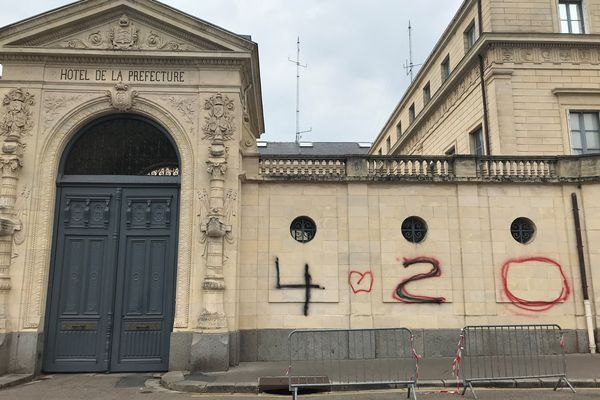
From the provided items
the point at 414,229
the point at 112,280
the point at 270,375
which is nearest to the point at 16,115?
the point at 112,280

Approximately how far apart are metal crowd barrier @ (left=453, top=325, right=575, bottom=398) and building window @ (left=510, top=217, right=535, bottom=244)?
2.40m

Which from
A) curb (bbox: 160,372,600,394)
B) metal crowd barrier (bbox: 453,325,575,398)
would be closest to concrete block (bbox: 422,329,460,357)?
metal crowd barrier (bbox: 453,325,575,398)

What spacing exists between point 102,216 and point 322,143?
144ft

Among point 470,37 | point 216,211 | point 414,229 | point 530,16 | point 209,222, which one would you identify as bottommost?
point 209,222

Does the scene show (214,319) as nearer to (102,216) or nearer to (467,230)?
(102,216)

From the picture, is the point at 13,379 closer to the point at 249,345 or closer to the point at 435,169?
the point at 249,345

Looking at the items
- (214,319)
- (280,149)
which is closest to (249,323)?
(214,319)

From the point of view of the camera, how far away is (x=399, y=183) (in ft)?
42.9

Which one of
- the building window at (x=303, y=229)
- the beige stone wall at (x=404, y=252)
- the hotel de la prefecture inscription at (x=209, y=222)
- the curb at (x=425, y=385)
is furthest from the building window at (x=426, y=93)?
the curb at (x=425, y=385)

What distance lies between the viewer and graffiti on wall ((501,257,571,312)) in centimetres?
1265

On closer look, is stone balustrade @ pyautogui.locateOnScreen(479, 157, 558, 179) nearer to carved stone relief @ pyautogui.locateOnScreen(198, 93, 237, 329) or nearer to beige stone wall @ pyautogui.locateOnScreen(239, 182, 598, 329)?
beige stone wall @ pyautogui.locateOnScreen(239, 182, 598, 329)

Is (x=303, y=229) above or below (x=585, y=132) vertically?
below

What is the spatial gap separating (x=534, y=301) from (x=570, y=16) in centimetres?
1250

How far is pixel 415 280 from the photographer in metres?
12.6
